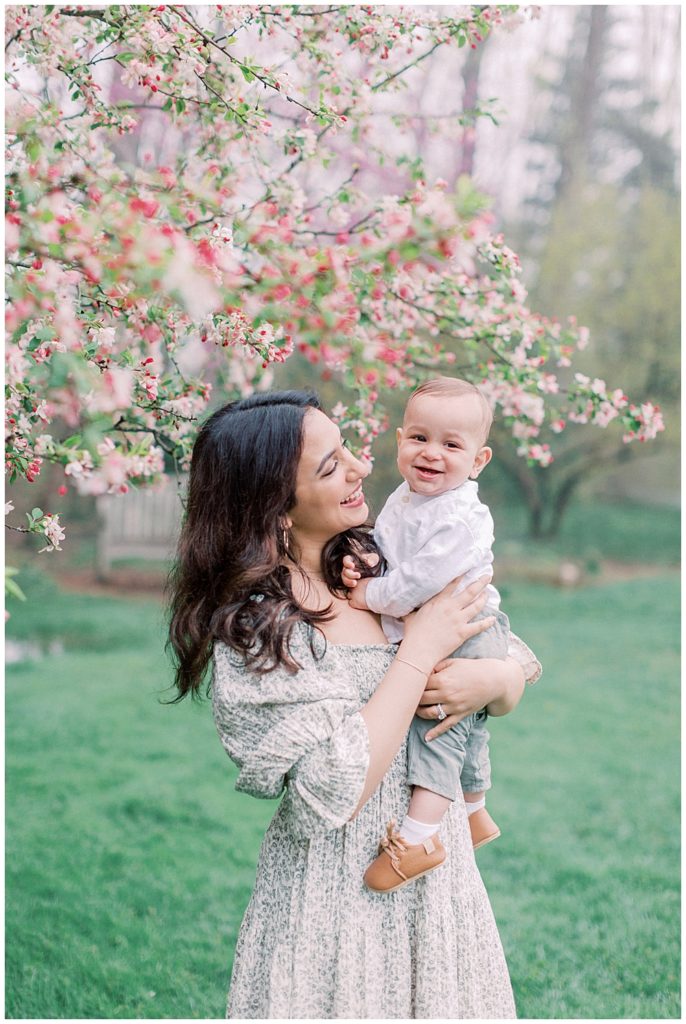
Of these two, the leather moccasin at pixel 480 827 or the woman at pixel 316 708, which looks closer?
the woman at pixel 316 708

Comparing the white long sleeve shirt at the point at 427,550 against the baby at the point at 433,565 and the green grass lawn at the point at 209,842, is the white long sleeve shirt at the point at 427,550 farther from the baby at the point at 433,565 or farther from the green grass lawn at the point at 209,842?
the green grass lawn at the point at 209,842

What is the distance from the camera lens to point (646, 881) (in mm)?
4477

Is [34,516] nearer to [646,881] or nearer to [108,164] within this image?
[108,164]

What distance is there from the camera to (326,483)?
1.96 metres

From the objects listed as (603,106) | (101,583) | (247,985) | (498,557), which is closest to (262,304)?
(247,985)

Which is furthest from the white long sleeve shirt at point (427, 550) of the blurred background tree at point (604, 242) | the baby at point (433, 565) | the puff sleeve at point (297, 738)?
the blurred background tree at point (604, 242)

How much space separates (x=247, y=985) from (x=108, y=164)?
214 cm

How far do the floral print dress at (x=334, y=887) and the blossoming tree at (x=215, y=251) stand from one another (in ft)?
1.78

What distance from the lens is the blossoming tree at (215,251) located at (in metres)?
1.35

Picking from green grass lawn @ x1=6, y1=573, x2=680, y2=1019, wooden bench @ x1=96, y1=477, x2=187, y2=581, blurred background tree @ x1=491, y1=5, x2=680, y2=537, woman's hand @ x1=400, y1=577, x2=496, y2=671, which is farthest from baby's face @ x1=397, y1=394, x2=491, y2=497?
Answer: wooden bench @ x1=96, y1=477, x2=187, y2=581

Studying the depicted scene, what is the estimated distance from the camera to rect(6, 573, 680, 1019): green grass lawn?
349cm

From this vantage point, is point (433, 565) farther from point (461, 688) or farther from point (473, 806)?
point (473, 806)

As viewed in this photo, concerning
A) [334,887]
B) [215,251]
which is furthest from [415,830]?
[215,251]

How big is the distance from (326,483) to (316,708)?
460 mm
